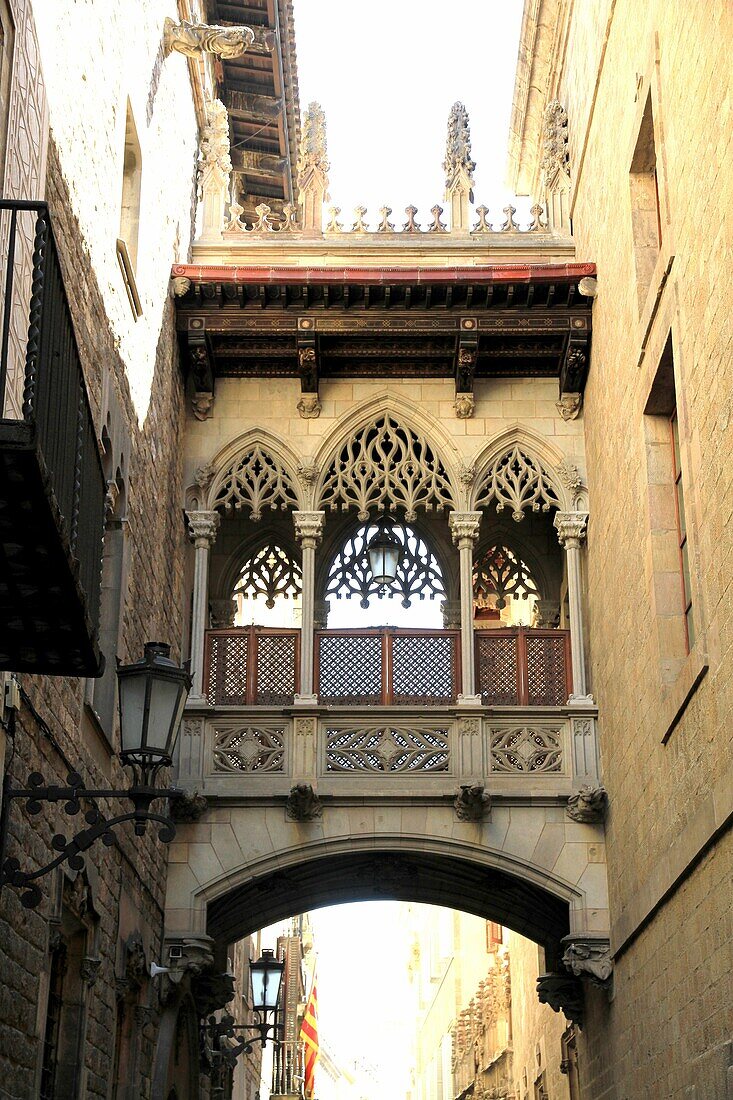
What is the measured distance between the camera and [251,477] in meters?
15.2

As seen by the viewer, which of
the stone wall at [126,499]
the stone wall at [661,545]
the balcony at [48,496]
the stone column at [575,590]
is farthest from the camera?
the stone column at [575,590]

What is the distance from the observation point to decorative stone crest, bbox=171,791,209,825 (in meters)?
13.6

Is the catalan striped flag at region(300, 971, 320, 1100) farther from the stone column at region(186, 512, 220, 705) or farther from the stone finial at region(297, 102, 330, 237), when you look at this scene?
the stone finial at region(297, 102, 330, 237)

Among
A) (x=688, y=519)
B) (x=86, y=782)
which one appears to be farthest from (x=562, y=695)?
(x=86, y=782)

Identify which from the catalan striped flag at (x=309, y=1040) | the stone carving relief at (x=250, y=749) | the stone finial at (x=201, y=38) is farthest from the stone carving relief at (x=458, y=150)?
the catalan striped flag at (x=309, y=1040)

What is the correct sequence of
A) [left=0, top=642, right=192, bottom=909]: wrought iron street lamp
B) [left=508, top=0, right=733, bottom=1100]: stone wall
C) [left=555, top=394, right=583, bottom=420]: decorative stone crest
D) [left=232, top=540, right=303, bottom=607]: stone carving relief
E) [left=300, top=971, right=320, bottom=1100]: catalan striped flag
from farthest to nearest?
[left=300, top=971, right=320, bottom=1100]: catalan striped flag
[left=232, top=540, right=303, bottom=607]: stone carving relief
[left=555, top=394, right=583, bottom=420]: decorative stone crest
[left=508, top=0, right=733, bottom=1100]: stone wall
[left=0, top=642, right=192, bottom=909]: wrought iron street lamp

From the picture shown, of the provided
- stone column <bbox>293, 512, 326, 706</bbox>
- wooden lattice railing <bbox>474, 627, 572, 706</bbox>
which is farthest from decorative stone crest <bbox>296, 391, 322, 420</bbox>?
wooden lattice railing <bbox>474, 627, 572, 706</bbox>

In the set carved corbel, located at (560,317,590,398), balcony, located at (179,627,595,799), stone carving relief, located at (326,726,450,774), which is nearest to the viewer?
balcony, located at (179,627,595,799)

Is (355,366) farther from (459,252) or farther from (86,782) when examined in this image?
(86,782)

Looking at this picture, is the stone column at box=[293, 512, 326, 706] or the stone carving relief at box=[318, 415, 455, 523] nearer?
the stone column at box=[293, 512, 326, 706]

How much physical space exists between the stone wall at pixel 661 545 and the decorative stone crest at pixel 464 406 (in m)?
1.12

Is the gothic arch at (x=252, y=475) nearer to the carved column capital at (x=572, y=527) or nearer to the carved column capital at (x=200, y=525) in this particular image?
the carved column capital at (x=200, y=525)

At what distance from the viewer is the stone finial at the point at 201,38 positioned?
14156 millimetres

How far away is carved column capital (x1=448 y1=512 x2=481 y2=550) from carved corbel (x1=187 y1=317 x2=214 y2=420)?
2667mm
